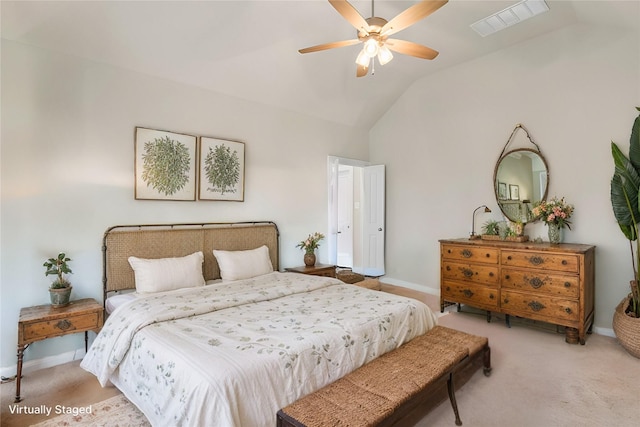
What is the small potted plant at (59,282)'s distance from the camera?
8.92 feet

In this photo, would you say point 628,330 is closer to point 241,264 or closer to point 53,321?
point 241,264

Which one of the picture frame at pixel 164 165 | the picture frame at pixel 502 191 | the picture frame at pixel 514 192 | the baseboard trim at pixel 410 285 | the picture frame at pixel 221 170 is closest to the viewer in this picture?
the picture frame at pixel 164 165

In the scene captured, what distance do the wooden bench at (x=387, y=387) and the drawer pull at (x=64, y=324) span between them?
2014 mm

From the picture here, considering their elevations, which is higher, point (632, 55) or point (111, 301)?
point (632, 55)

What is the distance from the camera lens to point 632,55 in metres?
3.48

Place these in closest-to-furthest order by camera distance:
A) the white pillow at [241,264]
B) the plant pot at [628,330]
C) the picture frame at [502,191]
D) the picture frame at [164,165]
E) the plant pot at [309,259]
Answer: the plant pot at [628,330] < the picture frame at [164,165] < the white pillow at [241,264] < the picture frame at [502,191] < the plant pot at [309,259]

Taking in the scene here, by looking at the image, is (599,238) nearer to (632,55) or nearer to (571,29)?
(632,55)

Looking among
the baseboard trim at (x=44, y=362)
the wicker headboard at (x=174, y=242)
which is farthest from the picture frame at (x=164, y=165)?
the baseboard trim at (x=44, y=362)

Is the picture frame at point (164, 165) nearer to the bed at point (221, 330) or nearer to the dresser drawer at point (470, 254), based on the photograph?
the bed at point (221, 330)

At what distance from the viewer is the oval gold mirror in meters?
4.09

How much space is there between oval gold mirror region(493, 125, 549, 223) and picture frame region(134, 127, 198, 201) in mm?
3828

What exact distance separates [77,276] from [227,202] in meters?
1.65

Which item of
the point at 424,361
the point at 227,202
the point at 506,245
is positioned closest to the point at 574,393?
the point at 424,361

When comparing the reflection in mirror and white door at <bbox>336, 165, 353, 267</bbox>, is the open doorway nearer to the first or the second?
white door at <bbox>336, 165, 353, 267</bbox>
